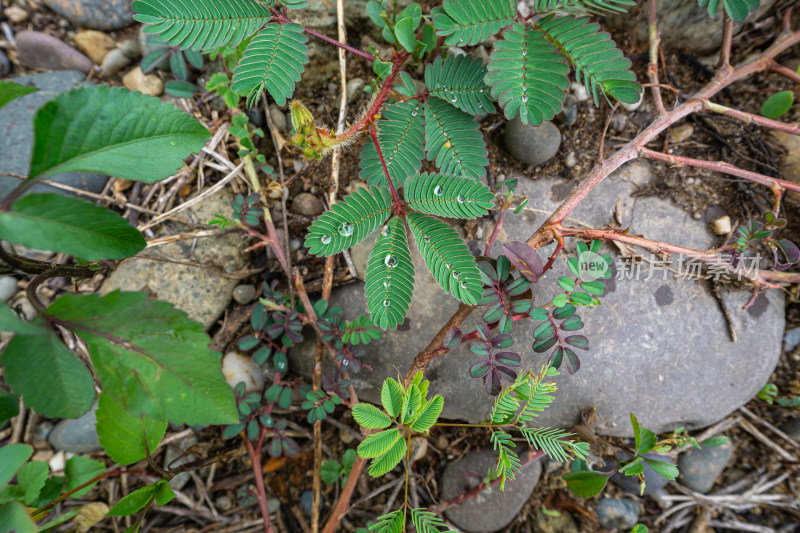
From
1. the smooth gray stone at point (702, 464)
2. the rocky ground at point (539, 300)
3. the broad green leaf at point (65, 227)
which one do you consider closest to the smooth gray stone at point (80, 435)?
the rocky ground at point (539, 300)

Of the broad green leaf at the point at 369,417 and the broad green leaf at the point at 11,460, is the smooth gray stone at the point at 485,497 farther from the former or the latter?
the broad green leaf at the point at 11,460

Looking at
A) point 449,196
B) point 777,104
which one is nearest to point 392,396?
point 449,196

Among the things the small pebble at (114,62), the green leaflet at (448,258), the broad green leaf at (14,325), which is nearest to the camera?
the broad green leaf at (14,325)

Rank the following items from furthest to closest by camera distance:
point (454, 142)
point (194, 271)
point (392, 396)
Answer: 1. point (194, 271)
2. point (454, 142)
3. point (392, 396)

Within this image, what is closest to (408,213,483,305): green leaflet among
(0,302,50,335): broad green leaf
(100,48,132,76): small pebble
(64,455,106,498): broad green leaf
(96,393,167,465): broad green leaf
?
(96,393,167,465): broad green leaf

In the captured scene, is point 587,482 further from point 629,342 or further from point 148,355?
point 148,355

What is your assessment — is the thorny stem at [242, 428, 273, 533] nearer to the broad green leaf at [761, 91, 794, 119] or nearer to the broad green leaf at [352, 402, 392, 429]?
the broad green leaf at [352, 402, 392, 429]
